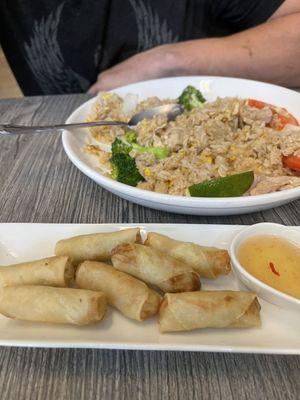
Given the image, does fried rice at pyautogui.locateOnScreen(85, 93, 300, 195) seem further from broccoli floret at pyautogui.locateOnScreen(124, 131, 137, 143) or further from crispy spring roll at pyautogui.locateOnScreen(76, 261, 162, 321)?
crispy spring roll at pyautogui.locateOnScreen(76, 261, 162, 321)

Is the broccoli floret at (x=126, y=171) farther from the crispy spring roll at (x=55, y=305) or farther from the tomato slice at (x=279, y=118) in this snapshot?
the tomato slice at (x=279, y=118)

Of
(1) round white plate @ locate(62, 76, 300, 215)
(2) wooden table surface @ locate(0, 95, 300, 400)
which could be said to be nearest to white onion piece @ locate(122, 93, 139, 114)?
(1) round white plate @ locate(62, 76, 300, 215)

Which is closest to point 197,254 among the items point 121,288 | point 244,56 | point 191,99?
point 121,288

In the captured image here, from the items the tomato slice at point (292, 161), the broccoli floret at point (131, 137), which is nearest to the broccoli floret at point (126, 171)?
the broccoli floret at point (131, 137)

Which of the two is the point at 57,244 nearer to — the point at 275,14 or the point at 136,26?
the point at 136,26

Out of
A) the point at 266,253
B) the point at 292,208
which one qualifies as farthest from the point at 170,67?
the point at 266,253

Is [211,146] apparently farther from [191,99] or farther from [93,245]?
[93,245]
